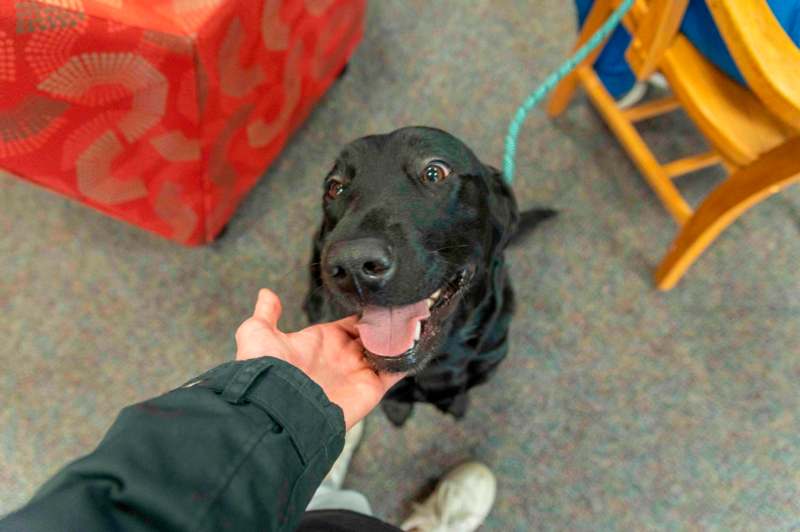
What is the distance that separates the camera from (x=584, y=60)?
68.4 inches

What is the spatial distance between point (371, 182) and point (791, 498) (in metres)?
1.43

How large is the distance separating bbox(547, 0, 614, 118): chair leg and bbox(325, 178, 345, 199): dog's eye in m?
0.94

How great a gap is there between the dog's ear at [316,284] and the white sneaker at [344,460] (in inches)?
12.4

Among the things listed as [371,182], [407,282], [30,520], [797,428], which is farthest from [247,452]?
[797,428]

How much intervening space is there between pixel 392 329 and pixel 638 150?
1.12 m

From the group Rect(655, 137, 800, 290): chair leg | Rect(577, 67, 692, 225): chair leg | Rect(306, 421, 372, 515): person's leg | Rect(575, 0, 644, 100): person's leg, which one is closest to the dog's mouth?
Rect(306, 421, 372, 515): person's leg

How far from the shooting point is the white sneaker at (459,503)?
4.67 feet

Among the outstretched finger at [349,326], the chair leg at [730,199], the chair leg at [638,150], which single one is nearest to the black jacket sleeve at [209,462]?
the outstretched finger at [349,326]

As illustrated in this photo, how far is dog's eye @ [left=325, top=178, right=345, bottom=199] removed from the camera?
1089 millimetres

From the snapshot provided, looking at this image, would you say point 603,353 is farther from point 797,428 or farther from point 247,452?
point 247,452

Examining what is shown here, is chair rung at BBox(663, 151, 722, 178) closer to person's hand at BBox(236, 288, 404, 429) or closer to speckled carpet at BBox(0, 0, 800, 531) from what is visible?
speckled carpet at BBox(0, 0, 800, 531)

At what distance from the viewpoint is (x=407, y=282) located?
2.91 ft

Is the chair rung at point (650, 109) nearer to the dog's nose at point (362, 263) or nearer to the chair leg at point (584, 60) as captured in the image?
the chair leg at point (584, 60)

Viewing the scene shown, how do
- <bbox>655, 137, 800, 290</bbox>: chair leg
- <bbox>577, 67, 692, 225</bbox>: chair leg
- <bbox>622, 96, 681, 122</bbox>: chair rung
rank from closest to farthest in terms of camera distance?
<bbox>655, 137, 800, 290</bbox>: chair leg < <bbox>577, 67, 692, 225</bbox>: chair leg < <bbox>622, 96, 681, 122</bbox>: chair rung
